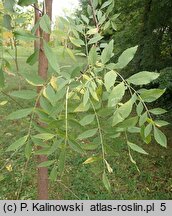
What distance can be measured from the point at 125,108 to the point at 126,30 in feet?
19.8

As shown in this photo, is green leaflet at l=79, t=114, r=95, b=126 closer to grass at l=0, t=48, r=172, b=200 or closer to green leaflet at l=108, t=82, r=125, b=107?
green leaflet at l=108, t=82, r=125, b=107

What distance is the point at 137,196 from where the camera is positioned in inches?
126

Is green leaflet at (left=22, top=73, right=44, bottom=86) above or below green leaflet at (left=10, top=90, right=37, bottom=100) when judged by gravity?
above

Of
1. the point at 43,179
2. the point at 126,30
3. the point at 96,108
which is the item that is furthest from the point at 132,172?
the point at 126,30

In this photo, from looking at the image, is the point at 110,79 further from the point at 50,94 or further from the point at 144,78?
the point at 50,94

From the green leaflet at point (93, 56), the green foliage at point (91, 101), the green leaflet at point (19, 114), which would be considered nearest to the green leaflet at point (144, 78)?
the green foliage at point (91, 101)

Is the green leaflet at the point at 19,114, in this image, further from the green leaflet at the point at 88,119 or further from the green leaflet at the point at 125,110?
the green leaflet at the point at 125,110

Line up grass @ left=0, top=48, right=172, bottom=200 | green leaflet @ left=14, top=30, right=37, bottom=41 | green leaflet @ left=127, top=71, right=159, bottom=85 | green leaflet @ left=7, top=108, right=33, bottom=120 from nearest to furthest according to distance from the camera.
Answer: green leaflet @ left=14, top=30, right=37, bottom=41
green leaflet @ left=127, top=71, right=159, bottom=85
green leaflet @ left=7, top=108, right=33, bottom=120
grass @ left=0, top=48, right=172, bottom=200

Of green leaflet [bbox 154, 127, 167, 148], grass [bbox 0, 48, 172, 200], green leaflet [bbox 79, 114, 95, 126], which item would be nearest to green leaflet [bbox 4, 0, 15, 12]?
green leaflet [bbox 79, 114, 95, 126]

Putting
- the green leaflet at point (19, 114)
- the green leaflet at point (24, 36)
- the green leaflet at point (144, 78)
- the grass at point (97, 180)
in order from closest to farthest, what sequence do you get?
the green leaflet at point (24, 36)
the green leaflet at point (144, 78)
the green leaflet at point (19, 114)
the grass at point (97, 180)

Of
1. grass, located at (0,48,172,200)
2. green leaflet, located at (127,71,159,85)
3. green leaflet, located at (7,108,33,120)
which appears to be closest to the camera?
green leaflet, located at (127,71,159,85)

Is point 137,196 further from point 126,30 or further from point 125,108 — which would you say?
point 126,30

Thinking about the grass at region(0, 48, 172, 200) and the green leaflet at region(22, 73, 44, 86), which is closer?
the green leaflet at region(22, 73, 44, 86)

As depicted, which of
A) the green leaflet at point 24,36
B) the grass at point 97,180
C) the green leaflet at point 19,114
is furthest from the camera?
the grass at point 97,180
